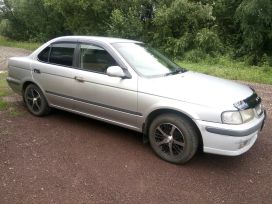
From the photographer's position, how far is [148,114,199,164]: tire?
14.4 ft

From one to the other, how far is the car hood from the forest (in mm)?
9440

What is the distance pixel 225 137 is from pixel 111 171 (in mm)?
1530

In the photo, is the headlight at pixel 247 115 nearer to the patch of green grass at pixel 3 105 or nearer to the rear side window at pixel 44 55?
the rear side window at pixel 44 55

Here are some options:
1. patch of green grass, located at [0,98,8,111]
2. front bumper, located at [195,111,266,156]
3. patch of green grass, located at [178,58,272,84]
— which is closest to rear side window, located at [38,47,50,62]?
patch of green grass, located at [0,98,8,111]

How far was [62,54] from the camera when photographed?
584 cm

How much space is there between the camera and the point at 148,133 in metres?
4.86

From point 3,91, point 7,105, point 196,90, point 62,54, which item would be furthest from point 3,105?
point 196,90

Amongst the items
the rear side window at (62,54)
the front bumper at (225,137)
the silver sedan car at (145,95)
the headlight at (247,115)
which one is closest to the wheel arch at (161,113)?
the silver sedan car at (145,95)

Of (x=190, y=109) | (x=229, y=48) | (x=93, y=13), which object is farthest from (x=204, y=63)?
(x=190, y=109)

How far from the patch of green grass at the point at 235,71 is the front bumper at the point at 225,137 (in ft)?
22.4

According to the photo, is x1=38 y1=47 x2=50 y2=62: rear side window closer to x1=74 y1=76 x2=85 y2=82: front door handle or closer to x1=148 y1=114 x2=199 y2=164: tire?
x1=74 y1=76 x2=85 y2=82: front door handle

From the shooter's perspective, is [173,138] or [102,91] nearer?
[173,138]

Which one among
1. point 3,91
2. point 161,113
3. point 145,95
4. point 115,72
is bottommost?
point 3,91

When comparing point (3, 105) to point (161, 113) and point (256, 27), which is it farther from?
point (256, 27)
